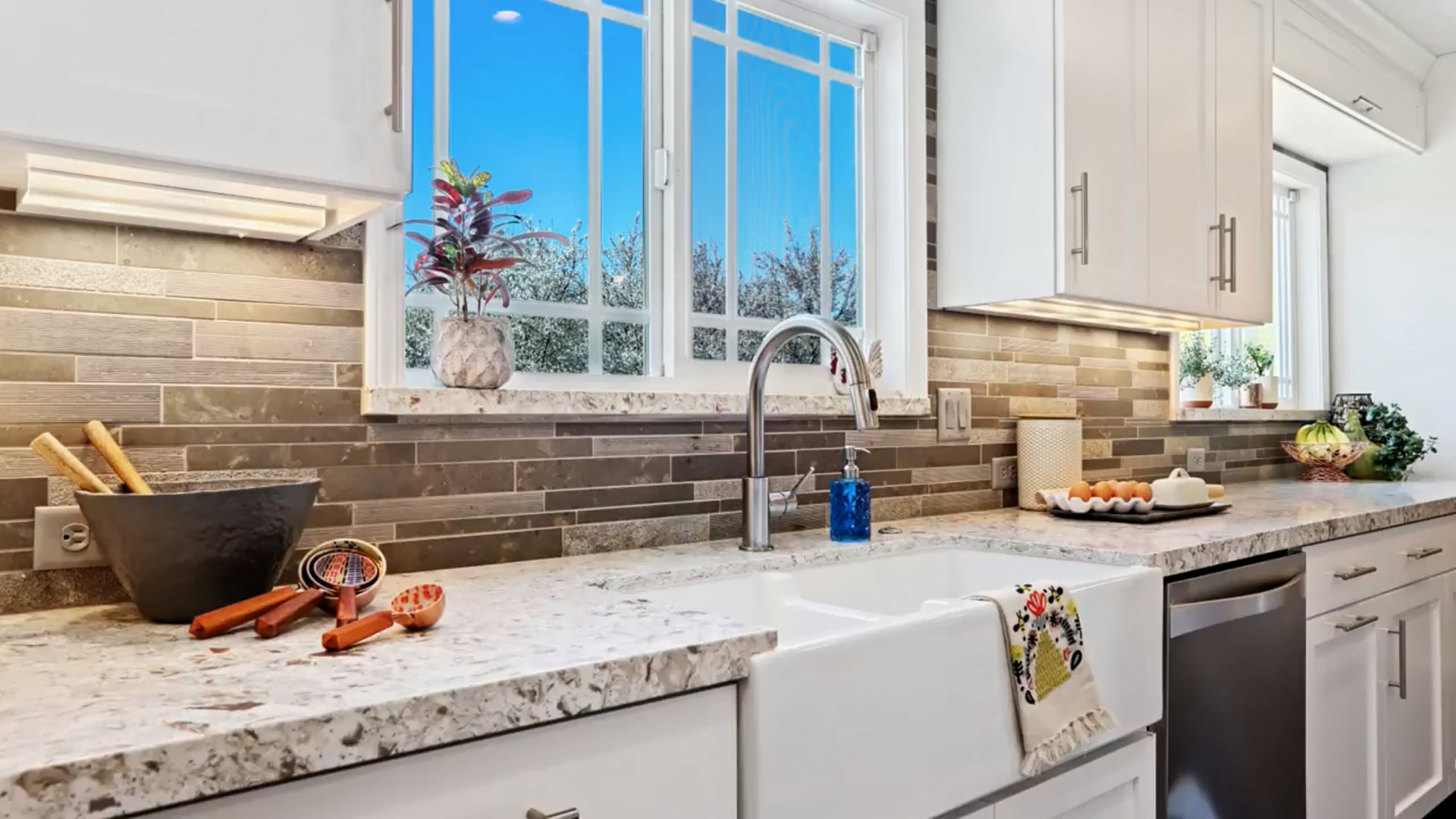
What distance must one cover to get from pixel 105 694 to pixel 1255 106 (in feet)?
9.89

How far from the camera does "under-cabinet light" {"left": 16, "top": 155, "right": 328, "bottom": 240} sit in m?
1.06

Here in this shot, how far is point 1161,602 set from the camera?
169cm

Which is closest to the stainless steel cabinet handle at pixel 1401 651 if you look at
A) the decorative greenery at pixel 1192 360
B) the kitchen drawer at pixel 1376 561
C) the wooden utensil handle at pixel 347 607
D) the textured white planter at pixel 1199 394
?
the kitchen drawer at pixel 1376 561

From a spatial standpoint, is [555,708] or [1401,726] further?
[1401,726]

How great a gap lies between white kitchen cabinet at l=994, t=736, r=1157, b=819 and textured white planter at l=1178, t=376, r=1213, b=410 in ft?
6.09

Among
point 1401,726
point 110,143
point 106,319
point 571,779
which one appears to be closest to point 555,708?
point 571,779

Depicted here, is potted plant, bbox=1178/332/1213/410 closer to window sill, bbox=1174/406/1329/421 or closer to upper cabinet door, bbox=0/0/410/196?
window sill, bbox=1174/406/1329/421

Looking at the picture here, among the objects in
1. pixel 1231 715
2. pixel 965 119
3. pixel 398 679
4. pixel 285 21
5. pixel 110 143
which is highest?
pixel 965 119

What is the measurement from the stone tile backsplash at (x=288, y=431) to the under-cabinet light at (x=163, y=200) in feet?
0.19

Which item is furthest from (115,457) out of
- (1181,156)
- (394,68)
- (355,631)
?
(1181,156)

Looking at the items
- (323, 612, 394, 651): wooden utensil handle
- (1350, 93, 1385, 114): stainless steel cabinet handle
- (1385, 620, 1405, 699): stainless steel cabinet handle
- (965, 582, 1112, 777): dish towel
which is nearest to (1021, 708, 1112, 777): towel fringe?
(965, 582, 1112, 777): dish towel

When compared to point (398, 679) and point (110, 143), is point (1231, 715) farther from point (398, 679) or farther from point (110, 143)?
point (110, 143)

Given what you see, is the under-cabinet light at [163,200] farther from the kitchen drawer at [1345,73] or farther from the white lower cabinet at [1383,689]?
the kitchen drawer at [1345,73]

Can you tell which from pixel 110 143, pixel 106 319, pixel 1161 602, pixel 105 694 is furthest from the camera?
pixel 1161 602
